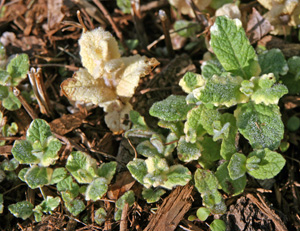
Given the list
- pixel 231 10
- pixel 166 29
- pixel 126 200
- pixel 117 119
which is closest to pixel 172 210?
pixel 126 200

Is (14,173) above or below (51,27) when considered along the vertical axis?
below

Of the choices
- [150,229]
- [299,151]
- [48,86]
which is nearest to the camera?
[150,229]

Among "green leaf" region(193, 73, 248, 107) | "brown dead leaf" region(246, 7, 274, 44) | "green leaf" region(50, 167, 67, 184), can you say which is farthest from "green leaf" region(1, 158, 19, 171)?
"brown dead leaf" region(246, 7, 274, 44)

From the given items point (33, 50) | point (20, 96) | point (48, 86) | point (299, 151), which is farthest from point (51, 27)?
point (299, 151)

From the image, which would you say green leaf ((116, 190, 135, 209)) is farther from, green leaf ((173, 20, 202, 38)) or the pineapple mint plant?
green leaf ((173, 20, 202, 38))

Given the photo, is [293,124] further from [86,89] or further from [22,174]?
[22,174]

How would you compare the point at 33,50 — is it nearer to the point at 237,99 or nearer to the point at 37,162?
the point at 37,162
